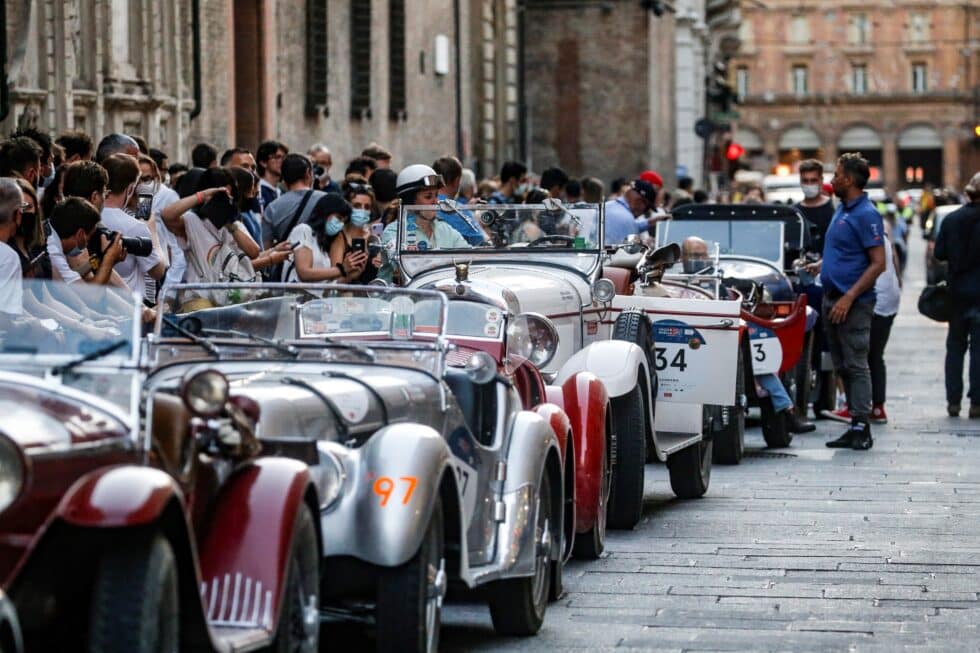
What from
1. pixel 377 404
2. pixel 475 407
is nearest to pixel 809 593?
pixel 475 407

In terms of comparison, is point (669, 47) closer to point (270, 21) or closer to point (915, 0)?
point (270, 21)

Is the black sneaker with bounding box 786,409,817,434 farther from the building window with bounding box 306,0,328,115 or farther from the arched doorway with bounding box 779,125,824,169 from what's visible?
the arched doorway with bounding box 779,125,824,169

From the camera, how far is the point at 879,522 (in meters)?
10.7

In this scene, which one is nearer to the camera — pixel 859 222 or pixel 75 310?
pixel 75 310

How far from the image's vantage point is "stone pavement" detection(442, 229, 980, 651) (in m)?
7.77

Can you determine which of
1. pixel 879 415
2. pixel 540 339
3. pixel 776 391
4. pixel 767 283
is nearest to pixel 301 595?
pixel 540 339

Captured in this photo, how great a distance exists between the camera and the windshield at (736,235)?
56.4ft

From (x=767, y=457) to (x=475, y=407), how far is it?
6.50 metres

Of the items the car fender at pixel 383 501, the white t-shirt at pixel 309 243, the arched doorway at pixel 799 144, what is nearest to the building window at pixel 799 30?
the arched doorway at pixel 799 144

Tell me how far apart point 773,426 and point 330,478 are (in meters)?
8.13

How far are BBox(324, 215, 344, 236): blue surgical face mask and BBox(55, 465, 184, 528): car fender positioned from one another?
278 inches

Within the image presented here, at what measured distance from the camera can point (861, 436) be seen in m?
14.1

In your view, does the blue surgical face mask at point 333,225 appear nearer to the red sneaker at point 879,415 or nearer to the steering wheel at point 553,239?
the steering wheel at point 553,239

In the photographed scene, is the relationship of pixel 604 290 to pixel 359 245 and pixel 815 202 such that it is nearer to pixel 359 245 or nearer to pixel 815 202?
pixel 359 245
